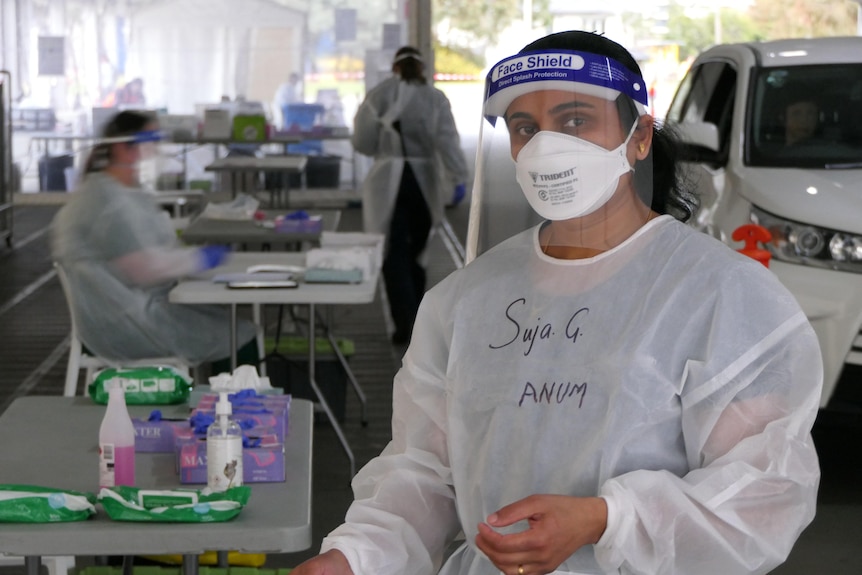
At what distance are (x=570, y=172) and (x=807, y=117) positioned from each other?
13.8 feet

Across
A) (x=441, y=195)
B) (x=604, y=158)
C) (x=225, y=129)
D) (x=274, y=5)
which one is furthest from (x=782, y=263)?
(x=274, y=5)

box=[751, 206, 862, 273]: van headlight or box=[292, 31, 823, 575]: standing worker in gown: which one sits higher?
box=[292, 31, 823, 575]: standing worker in gown

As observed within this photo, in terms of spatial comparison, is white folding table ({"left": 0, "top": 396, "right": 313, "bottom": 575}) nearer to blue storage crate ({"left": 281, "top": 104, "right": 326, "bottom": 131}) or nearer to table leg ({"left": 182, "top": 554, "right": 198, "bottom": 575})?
table leg ({"left": 182, "top": 554, "right": 198, "bottom": 575})

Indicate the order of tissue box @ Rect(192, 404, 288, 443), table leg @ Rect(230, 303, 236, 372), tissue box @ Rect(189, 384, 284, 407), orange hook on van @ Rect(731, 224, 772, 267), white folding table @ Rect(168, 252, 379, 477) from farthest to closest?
1. table leg @ Rect(230, 303, 236, 372)
2. white folding table @ Rect(168, 252, 379, 477)
3. orange hook on van @ Rect(731, 224, 772, 267)
4. tissue box @ Rect(189, 384, 284, 407)
5. tissue box @ Rect(192, 404, 288, 443)

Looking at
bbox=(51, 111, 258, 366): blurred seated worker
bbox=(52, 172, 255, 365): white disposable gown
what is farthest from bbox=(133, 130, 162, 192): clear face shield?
bbox=(52, 172, 255, 365): white disposable gown

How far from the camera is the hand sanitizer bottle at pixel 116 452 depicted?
2.51 m

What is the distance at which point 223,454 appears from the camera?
2500 millimetres

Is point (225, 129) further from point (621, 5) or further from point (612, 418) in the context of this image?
point (612, 418)

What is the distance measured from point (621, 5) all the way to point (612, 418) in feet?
7.44

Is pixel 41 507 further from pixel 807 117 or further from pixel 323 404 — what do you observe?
pixel 807 117

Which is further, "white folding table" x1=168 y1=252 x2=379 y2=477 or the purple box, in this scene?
"white folding table" x1=168 y1=252 x2=379 y2=477

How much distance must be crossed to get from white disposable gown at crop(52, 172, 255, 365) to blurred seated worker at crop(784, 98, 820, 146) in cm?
269

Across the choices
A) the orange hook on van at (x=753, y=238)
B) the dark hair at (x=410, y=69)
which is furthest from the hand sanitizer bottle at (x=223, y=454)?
the dark hair at (x=410, y=69)

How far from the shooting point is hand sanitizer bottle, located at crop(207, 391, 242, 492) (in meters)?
2.50
